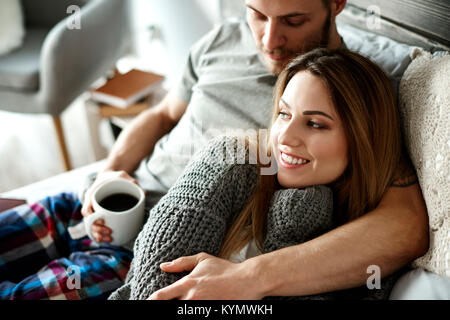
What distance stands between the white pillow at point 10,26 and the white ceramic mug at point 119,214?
1284 mm

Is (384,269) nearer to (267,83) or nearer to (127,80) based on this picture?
(267,83)

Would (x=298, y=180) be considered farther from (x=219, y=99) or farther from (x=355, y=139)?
(x=219, y=99)

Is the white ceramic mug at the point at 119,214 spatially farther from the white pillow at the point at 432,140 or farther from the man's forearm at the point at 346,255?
the white pillow at the point at 432,140

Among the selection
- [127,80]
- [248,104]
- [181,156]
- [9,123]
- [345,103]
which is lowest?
[9,123]

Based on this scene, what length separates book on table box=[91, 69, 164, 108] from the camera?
193cm

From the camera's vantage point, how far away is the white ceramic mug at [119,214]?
1.00 m

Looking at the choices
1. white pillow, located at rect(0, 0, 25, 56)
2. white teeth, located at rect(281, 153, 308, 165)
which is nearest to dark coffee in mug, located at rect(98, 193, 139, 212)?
white teeth, located at rect(281, 153, 308, 165)

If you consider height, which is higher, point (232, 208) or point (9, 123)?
point (232, 208)

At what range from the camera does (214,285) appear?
0.80 m

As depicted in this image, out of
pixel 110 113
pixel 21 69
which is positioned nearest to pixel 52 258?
pixel 110 113

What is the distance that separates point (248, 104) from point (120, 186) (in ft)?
1.28

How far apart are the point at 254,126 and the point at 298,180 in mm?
262
